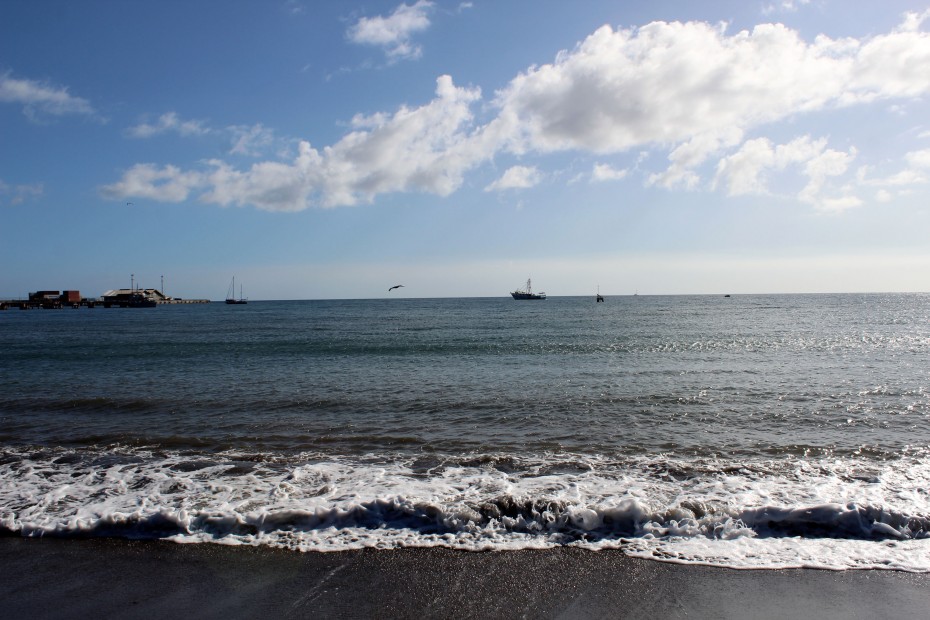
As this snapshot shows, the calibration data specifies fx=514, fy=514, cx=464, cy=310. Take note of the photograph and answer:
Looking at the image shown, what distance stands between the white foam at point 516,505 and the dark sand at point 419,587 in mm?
320

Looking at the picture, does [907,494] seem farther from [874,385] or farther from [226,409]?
[226,409]

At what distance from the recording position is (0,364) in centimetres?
2733

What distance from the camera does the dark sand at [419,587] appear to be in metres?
5.11

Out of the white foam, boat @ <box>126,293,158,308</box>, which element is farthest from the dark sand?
boat @ <box>126,293,158,308</box>

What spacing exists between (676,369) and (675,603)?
65.2ft

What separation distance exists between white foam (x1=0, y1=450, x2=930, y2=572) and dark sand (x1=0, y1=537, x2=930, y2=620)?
1.05 feet

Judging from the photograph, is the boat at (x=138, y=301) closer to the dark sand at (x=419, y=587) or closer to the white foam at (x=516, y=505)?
the white foam at (x=516, y=505)

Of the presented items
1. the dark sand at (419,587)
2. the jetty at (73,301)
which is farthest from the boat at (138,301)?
the dark sand at (419,587)

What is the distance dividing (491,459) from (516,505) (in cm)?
285

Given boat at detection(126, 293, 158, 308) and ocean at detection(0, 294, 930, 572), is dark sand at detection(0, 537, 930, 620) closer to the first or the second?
ocean at detection(0, 294, 930, 572)

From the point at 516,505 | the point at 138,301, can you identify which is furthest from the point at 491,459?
the point at 138,301

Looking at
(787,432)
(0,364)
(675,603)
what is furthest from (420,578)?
(0,364)

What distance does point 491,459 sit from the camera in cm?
1033

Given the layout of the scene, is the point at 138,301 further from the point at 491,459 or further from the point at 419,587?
the point at 419,587
